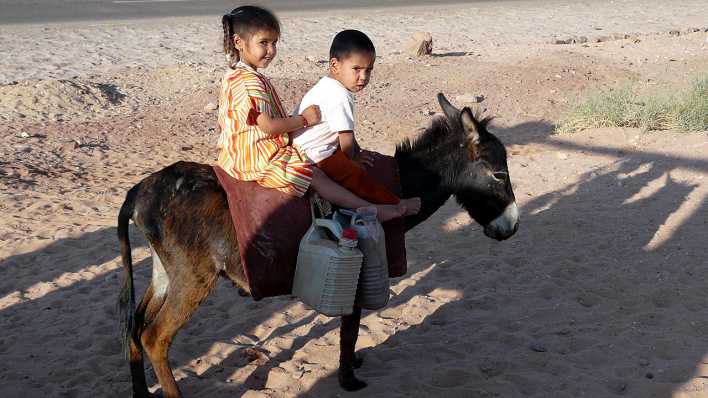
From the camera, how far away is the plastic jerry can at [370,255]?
13.2 feet

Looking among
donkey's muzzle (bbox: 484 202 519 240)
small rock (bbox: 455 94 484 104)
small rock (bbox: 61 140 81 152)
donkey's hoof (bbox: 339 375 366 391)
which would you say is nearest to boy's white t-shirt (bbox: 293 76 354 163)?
donkey's muzzle (bbox: 484 202 519 240)

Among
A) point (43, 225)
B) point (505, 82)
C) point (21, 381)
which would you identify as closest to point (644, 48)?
point (505, 82)

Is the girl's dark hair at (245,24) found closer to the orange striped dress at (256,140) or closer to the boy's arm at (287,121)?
the orange striped dress at (256,140)

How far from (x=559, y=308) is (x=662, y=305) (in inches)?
28.6

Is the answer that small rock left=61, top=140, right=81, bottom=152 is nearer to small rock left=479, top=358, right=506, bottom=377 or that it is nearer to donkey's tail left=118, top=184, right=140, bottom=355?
donkey's tail left=118, top=184, right=140, bottom=355

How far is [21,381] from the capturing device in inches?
187

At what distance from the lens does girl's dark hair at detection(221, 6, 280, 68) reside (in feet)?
13.3

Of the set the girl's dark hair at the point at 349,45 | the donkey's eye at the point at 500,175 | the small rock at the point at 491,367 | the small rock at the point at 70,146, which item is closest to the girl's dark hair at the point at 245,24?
the girl's dark hair at the point at 349,45

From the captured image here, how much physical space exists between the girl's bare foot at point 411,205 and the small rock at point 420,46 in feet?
31.6

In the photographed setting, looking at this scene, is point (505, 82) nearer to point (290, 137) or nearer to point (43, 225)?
point (43, 225)

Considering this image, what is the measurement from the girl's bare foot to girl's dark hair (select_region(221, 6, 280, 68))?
1153 mm

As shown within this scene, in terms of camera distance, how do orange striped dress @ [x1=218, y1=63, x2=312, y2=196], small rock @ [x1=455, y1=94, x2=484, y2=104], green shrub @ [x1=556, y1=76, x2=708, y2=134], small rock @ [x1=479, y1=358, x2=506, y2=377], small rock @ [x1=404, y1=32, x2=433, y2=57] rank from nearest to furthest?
orange striped dress @ [x1=218, y1=63, x2=312, y2=196] → small rock @ [x1=479, y1=358, x2=506, y2=377] → green shrub @ [x1=556, y1=76, x2=708, y2=134] → small rock @ [x1=455, y1=94, x2=484, y2=104] → small rock @ [x1=404, y1=32, x2=433, y2=57]

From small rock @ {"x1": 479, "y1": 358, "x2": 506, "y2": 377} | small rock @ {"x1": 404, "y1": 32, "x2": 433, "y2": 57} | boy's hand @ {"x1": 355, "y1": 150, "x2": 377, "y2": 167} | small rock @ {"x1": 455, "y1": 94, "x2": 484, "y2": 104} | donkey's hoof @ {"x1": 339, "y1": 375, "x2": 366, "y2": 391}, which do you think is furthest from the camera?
small rock @ {"x1": 404, "y1": 32, "x2": 433, "y2": 57}

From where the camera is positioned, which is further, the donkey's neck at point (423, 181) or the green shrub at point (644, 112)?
the green shrub at point (644, 112)
